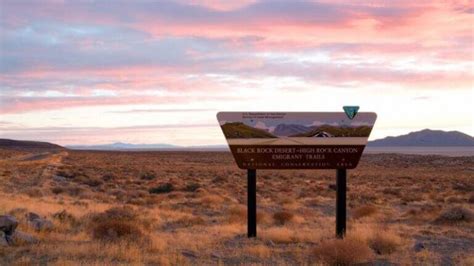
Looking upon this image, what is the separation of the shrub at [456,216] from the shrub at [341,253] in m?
7.74

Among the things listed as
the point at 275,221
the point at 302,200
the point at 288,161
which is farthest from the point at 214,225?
the point at 302,200

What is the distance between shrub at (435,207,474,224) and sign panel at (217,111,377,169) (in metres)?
5.29

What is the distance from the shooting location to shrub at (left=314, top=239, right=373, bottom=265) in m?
10.8

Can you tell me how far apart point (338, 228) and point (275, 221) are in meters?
4.06

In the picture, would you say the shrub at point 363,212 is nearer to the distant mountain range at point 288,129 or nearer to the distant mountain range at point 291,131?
the distant mountain range at point 291,131

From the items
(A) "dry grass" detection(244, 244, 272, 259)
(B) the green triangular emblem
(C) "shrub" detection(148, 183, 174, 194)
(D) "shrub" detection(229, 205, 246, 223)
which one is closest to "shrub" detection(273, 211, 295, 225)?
(D) "shrub" detection(229, 205, 246, 223)

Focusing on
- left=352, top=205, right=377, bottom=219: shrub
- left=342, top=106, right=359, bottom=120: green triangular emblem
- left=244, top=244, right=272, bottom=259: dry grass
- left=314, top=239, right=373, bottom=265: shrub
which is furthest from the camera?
left=352, top=205, right=377, bottom=219: shrub

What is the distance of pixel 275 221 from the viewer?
18.3m

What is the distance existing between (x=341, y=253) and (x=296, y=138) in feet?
13.8

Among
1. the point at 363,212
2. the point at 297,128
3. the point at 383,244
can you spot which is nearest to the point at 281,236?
the point at 383,244

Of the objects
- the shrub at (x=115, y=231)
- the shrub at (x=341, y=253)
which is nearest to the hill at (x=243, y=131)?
the shrub at (x=115, y=231)

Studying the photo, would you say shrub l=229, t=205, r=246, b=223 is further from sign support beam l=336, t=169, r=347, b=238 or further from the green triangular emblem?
the green triangular emblem

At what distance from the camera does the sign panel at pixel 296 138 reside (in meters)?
Answer: 14.4

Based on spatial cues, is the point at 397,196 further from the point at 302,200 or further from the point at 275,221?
the point at 275,221
